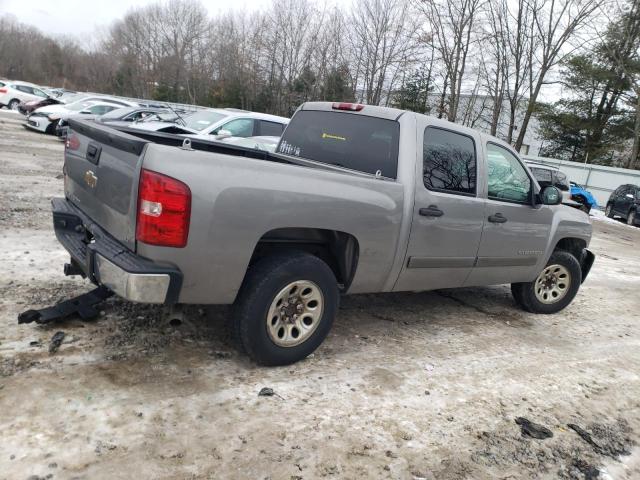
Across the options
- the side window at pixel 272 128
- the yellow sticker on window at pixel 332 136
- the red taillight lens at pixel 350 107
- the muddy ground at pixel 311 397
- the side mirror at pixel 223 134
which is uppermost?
the red taillight lens at pixel 350 107

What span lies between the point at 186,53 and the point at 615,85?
128 feet

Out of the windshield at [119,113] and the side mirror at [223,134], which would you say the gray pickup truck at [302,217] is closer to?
the side mirror at [223,134]

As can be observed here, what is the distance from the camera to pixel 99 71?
212 ft

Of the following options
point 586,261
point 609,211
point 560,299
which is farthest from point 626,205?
point 560,299

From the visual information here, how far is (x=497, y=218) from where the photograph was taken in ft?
15.4

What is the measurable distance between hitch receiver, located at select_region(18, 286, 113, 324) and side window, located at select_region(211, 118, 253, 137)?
310 inches

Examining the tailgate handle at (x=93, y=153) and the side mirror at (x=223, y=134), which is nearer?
the tailgate handle at (x=93, y=153)

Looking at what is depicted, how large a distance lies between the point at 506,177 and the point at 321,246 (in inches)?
87.1

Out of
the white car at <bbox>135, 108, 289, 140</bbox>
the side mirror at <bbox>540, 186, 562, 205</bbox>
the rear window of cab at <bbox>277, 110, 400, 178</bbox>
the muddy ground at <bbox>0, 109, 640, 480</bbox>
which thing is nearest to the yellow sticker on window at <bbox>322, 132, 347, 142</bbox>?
the rear window of cab at <bbox>277, 110, 400, 178</bbox>

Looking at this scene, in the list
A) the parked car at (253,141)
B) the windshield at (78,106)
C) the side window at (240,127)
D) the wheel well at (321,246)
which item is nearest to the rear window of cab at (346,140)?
A: the wheel well at (321,246)

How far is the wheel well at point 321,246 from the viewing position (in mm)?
3527

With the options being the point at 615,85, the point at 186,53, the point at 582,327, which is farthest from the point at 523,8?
the point at 186,53

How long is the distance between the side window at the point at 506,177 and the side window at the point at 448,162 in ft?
0.94

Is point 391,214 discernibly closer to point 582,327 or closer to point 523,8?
point 582,327
